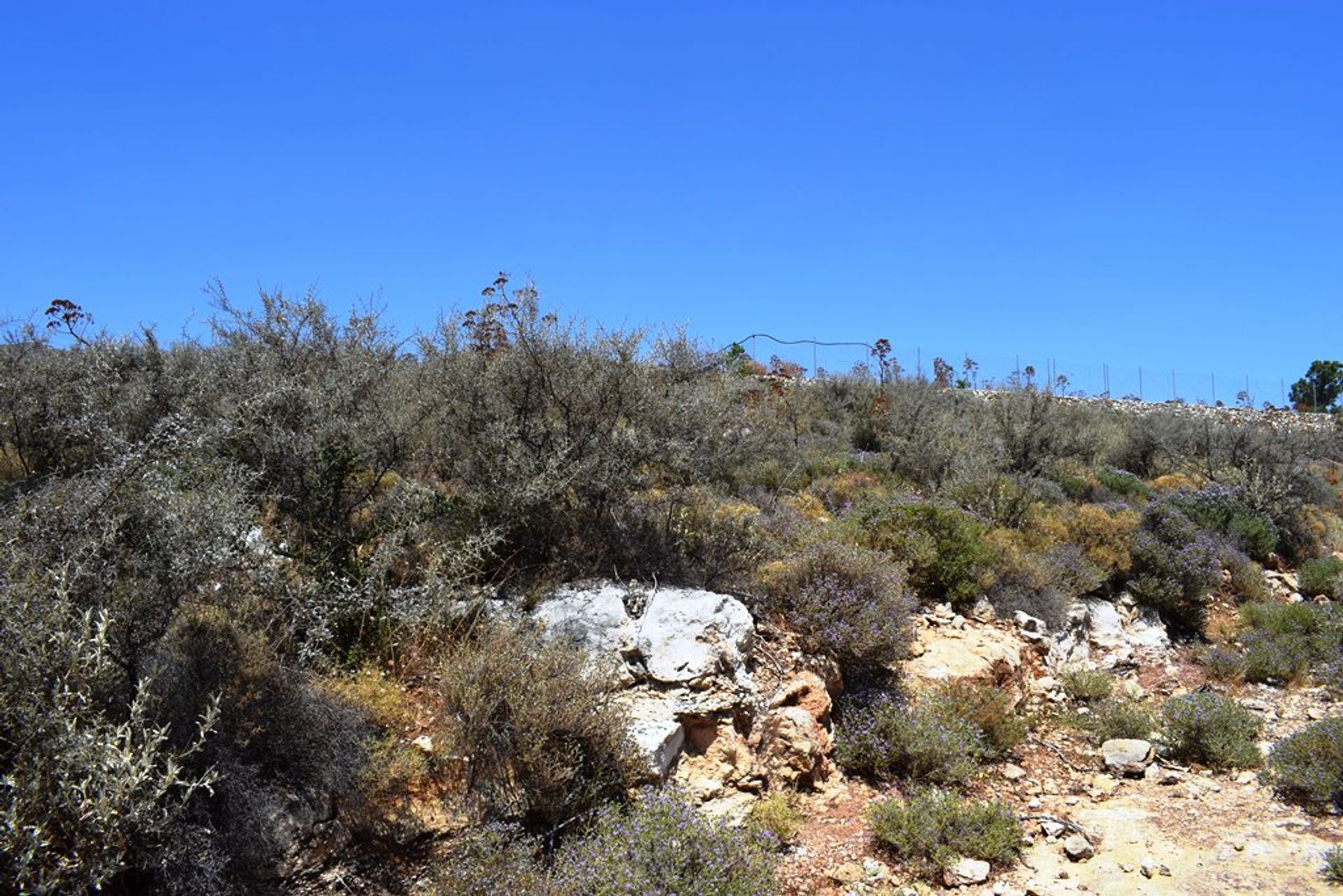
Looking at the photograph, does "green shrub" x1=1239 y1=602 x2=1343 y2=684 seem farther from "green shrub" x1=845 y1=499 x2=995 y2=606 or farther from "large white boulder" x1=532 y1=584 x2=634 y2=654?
"large white boulder" x1=532 y1=584 x2=634 y2=654

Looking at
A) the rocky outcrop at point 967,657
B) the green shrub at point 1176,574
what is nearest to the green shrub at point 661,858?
the rocky outcrop at point 967,657

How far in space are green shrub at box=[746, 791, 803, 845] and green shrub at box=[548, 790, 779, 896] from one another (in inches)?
23.8

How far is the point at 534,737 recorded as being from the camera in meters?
5.65

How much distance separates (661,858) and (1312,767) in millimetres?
5711

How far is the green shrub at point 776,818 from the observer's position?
6.13 metres

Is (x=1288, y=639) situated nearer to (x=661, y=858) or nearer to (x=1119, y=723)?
(x=1119, y=723)

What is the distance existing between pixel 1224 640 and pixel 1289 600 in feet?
8.01

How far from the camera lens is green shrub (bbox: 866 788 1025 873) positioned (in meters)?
6.16

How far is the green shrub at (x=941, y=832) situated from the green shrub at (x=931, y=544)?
357 cm

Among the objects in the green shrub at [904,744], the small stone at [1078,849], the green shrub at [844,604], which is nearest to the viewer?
the small stone at [1078,849]

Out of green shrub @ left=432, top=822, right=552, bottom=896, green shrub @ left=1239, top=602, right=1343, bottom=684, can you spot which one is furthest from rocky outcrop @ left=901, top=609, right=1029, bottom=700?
green shrub @ left=432, top=822, right=552, bottom=896

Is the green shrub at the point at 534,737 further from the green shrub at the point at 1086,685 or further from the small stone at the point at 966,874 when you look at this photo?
the green shrub at the point at 1086,685

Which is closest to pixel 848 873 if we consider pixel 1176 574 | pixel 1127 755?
pixel 1127 755

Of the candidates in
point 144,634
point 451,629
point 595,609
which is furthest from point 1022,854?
point 144,634
